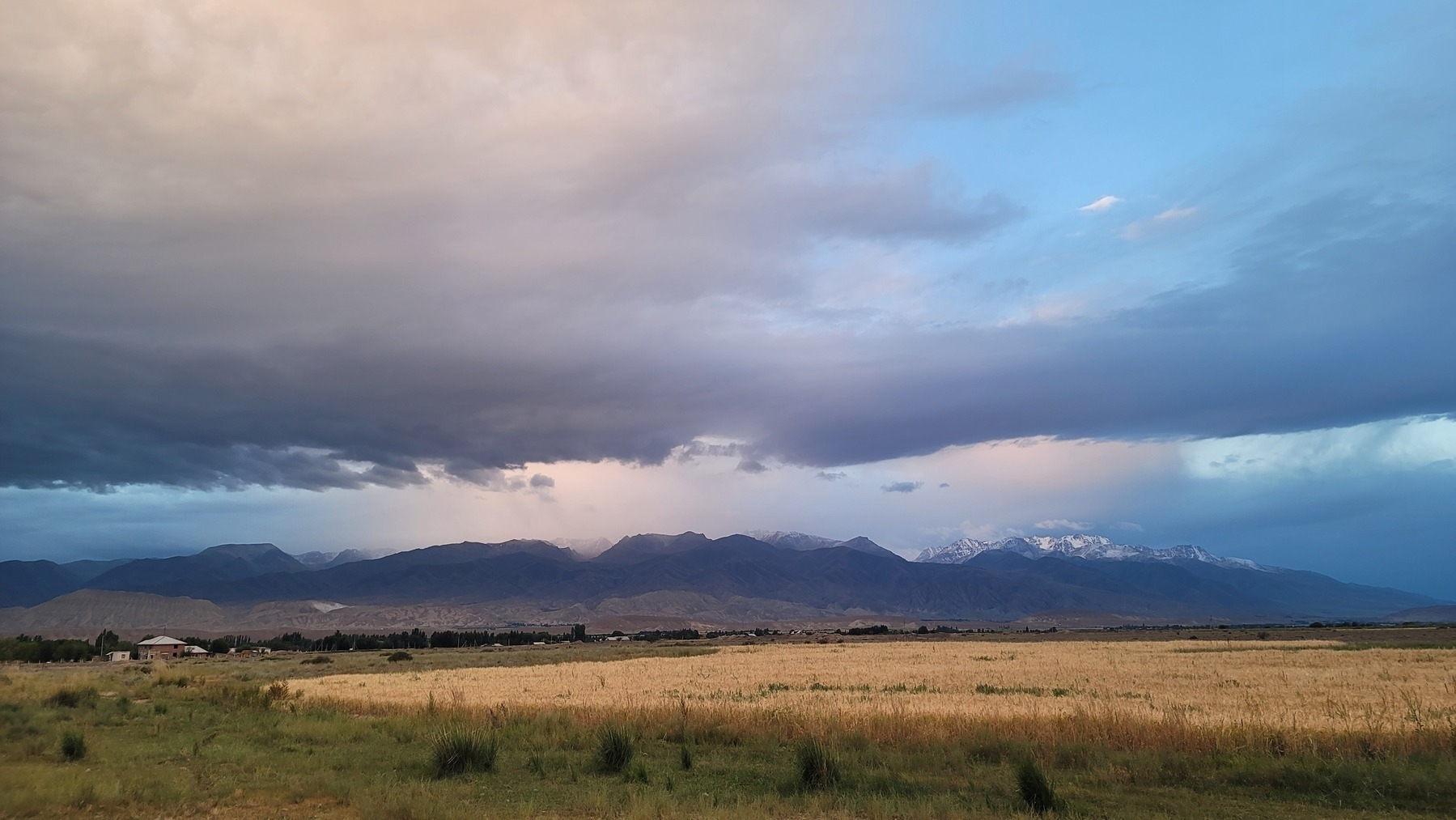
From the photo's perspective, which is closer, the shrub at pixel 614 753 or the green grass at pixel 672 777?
the green grass at pixel 672 777

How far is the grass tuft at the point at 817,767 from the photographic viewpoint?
613 inches

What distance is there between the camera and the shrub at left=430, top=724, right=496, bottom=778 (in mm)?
17438

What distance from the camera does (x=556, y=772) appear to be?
58.0 ft

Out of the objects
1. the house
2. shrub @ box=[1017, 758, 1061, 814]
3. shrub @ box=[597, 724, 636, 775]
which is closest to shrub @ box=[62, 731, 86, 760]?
shrub @ box=[597, 724, 636, 775]

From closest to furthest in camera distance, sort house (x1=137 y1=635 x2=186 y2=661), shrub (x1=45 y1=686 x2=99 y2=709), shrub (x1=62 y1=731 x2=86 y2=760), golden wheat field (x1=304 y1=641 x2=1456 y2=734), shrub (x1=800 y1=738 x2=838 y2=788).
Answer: shrub (x1=800 y1=738 x2=838 y2=788)
shrub (x1=62 y1=731 x2=86 y2=760)
golden wheat field (x1=304 y1=641 x2=1456 y2=734)
shrub (x1=45 y1=686 x2=99 y2=709)
house (x1=137 y1=635 x2=186 y2=661)

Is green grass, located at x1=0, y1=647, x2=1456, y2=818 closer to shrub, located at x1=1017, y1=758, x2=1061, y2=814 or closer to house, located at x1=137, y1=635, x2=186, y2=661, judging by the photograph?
shrub, located at x1=1017, y1=758, x2=1061, y2=814

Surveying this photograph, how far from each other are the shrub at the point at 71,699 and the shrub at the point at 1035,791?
34720mm

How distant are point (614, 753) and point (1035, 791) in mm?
8590

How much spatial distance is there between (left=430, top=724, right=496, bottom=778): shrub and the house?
373ft

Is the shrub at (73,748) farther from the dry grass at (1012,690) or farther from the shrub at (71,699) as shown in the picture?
the shrub at (71,699)

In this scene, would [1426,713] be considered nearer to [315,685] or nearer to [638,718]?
[638,718]

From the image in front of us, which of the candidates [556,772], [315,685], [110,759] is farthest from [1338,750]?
[315,685]

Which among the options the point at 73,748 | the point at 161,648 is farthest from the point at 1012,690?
the point at 161,648

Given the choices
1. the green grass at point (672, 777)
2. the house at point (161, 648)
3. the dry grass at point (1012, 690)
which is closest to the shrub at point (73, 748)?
the green grass at point (672, 777)
